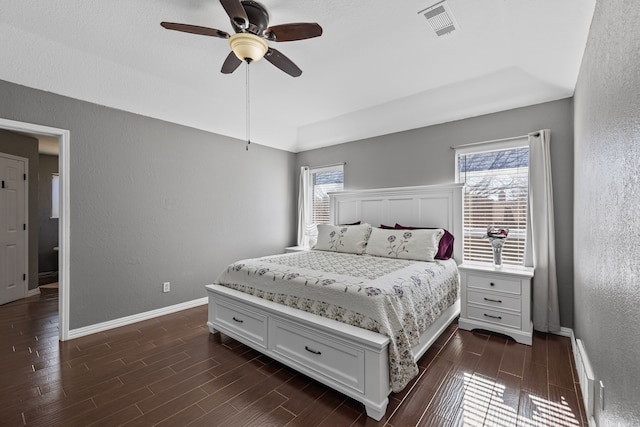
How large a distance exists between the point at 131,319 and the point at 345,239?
2.72 m

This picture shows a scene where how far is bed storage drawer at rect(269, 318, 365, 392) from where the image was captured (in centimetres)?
181

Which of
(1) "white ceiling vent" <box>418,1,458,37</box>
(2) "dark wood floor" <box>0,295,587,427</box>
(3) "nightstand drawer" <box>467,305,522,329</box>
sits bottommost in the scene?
(2) "dark wood floor" <box>0,295,587,427</box>

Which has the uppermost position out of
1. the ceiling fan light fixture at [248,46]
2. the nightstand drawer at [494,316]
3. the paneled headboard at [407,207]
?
the ceiling fan light fixture at [248,46]

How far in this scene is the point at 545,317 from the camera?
2.81m

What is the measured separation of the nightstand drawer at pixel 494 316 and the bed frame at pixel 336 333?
21cm

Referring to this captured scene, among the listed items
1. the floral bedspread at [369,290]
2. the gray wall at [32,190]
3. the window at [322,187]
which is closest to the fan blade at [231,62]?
the floral bedspread at [369,290]

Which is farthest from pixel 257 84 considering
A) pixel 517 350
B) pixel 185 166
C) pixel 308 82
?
pixel 517 350

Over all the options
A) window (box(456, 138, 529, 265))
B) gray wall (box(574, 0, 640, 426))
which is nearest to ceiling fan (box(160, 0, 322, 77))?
gray wall (box(574, 0, 640, 426))

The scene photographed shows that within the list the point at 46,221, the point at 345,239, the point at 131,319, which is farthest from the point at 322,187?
the point at 46,221

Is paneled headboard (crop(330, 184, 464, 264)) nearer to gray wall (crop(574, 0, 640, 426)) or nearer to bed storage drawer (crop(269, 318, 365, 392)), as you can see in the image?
gray wall (crop(574, 0, 640, 426))

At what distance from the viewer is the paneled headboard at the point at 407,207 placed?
11.3ft

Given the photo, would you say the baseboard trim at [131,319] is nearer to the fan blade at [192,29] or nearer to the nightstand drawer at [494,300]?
the fan blade at [192,29]

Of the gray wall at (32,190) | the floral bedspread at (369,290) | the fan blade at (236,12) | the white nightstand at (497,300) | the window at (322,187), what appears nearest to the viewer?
the fan blade at (236,12)

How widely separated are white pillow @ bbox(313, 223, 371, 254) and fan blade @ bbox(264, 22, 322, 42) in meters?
2.34
